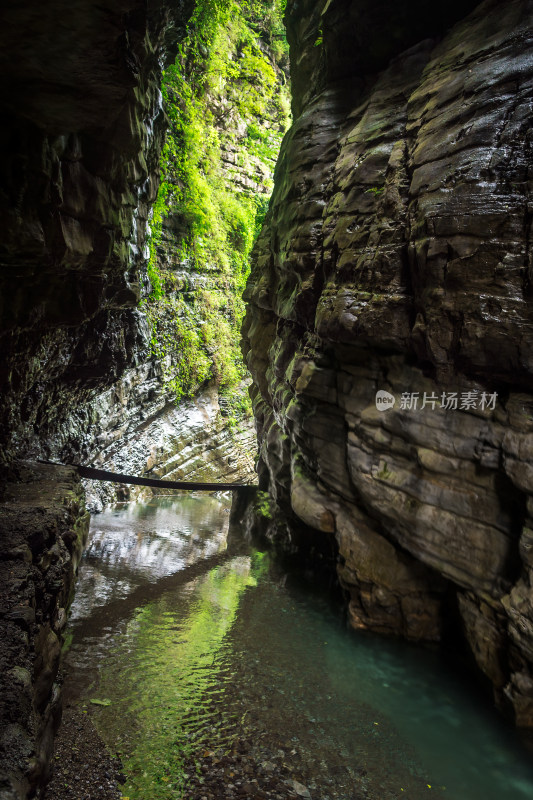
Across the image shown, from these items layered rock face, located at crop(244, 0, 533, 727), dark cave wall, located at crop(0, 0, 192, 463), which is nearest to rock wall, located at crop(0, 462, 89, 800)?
dark cave wall, located at crop(0, 0, 192, 463)

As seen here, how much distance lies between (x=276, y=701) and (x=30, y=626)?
11.4 feet

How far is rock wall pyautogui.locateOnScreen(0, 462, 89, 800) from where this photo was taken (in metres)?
3.05

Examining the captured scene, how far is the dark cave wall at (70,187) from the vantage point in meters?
3.67

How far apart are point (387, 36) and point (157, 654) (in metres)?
12.2

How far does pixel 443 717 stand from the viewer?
579cm

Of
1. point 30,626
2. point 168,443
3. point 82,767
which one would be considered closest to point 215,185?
point 168,443

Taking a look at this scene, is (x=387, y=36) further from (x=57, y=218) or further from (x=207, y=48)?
(x=207, y=48)

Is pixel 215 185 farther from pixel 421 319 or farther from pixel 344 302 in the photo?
pixel 421 319

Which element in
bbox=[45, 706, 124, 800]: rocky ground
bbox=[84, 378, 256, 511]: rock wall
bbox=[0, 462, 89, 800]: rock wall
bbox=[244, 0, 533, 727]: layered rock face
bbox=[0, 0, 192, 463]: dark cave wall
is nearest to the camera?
bbox=[0, 462, 89, 800]: rock wall

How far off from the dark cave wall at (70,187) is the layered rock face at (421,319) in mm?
3669

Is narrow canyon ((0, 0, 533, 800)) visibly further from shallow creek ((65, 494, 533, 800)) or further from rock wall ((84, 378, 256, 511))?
rock wall ((84, 378, 256, 511))

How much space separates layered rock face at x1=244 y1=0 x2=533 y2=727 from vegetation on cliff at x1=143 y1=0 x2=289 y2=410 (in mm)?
7467

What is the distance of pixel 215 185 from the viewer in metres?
20.1

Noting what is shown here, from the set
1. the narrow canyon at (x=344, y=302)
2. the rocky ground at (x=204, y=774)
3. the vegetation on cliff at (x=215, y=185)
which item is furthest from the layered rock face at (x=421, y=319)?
the vegetation on cliff at (x=215, y=185)
